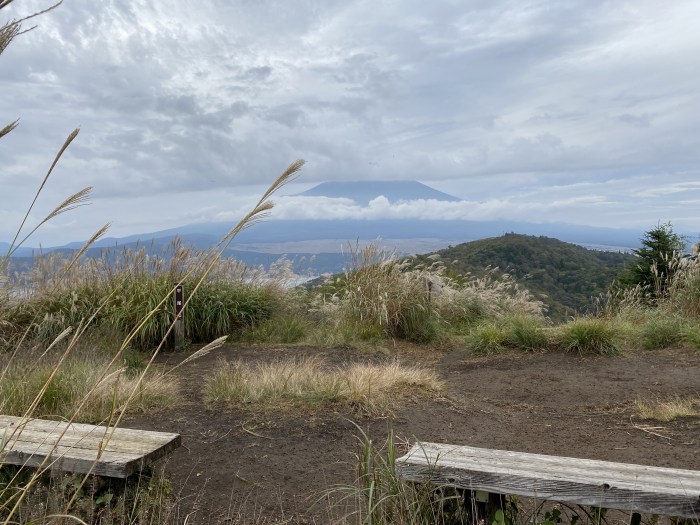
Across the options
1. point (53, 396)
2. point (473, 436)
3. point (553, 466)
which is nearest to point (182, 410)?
point (53, 396)

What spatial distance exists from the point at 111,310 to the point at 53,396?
4.11 m

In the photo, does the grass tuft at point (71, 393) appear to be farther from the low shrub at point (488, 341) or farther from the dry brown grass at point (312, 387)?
the low shrub at point (488, 341)

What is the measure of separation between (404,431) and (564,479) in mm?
2062

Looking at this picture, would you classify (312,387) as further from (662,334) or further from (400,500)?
(662,334)

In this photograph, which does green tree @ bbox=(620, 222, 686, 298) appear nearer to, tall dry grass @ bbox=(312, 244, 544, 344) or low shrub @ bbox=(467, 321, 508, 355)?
tall dry grass @ bbox=(312, 244, 544, 344)

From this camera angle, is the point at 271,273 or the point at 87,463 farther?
the point at 271,273

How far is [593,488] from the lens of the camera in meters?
2.46

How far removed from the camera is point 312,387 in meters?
5.11

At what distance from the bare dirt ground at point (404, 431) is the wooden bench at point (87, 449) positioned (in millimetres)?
396

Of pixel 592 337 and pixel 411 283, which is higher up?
pixel 411 283

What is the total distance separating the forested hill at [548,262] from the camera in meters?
20.2

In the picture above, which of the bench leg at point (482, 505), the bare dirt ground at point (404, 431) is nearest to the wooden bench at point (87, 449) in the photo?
the bare dirt ground at point (404, 431)

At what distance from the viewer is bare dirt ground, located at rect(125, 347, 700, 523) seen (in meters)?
3.54

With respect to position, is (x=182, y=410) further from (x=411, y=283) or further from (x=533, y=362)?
(x=411, y=283)
